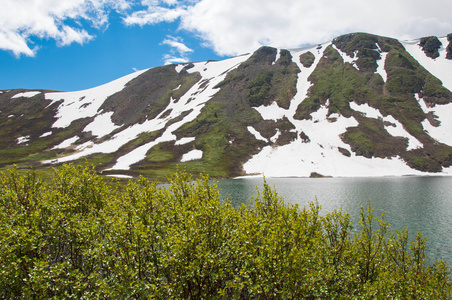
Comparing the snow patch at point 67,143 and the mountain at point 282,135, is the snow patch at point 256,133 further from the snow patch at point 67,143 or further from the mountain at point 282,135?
the snow patch at point 67,143

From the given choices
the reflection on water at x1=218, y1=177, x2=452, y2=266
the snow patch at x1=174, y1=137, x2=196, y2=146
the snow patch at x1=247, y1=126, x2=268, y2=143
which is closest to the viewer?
the reflection on water at x1=218, y1=177, x2=452, y2=266

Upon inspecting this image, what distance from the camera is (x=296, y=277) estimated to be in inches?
466

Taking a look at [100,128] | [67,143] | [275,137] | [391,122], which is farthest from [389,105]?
[67,143]

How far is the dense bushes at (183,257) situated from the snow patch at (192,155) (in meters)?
125

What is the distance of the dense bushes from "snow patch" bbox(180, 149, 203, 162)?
125m

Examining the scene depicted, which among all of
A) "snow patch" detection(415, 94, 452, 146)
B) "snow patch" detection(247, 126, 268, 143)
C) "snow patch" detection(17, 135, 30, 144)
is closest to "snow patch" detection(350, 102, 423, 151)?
"snow patch" detection(415, 94, 452, 146)

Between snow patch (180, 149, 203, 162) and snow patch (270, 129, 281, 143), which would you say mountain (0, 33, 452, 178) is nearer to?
snow patch (180, 149, 203, 162)

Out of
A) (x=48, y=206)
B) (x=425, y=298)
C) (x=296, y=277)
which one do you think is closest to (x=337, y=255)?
(x=425, y=298)

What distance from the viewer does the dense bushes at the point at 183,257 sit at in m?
11.4

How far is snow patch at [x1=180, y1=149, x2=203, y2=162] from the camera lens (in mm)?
142875

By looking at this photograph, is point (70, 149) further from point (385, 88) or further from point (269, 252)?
point (385, 88)

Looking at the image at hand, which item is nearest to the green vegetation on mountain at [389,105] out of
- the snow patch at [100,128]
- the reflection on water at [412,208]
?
the reflection on water at [412,208]

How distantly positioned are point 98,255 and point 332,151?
149 metres

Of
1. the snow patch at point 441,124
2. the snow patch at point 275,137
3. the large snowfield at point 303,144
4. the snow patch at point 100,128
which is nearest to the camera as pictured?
the large snowfield at point 303,144
